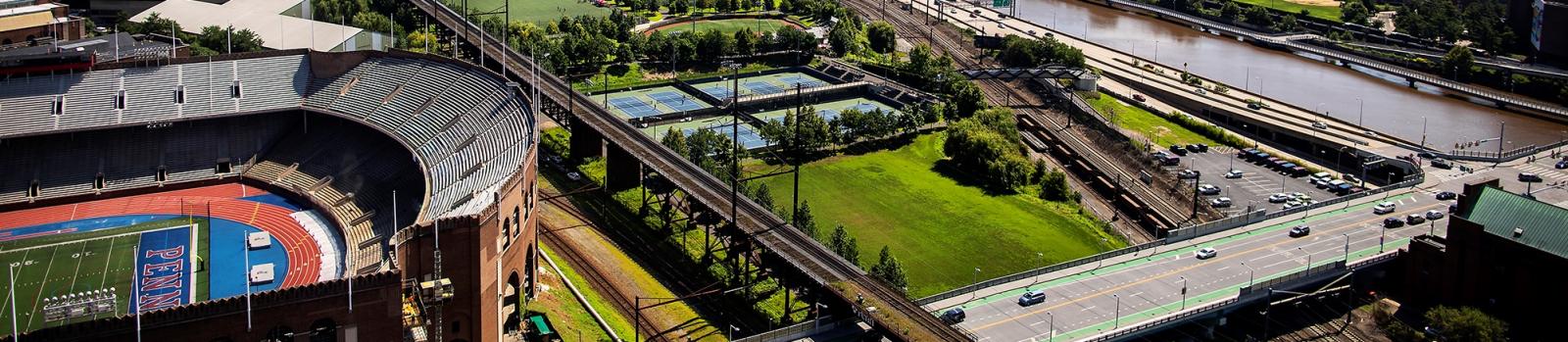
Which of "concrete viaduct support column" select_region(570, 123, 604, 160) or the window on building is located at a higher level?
the window on building

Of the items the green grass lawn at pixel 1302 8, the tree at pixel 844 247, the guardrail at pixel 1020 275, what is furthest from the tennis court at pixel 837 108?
the green grass lawn at pixel 1302 8

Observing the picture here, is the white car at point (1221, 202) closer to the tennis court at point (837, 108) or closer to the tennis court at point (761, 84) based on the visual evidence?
the tennis court at point (837, 108)

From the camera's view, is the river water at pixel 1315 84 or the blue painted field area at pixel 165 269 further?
the river water at pixel 1315 84

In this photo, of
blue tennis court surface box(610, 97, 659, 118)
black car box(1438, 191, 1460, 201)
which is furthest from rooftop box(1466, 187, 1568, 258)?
blue tennis court surface box(610, 97, 659, 118)

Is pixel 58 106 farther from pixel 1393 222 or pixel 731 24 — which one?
pixel 731 24

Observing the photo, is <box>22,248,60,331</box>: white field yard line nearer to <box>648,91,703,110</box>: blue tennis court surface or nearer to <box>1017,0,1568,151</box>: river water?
<box>648,91,703,110</box>: blue tennis court surface

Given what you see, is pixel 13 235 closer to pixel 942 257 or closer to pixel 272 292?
pixel 272 292
